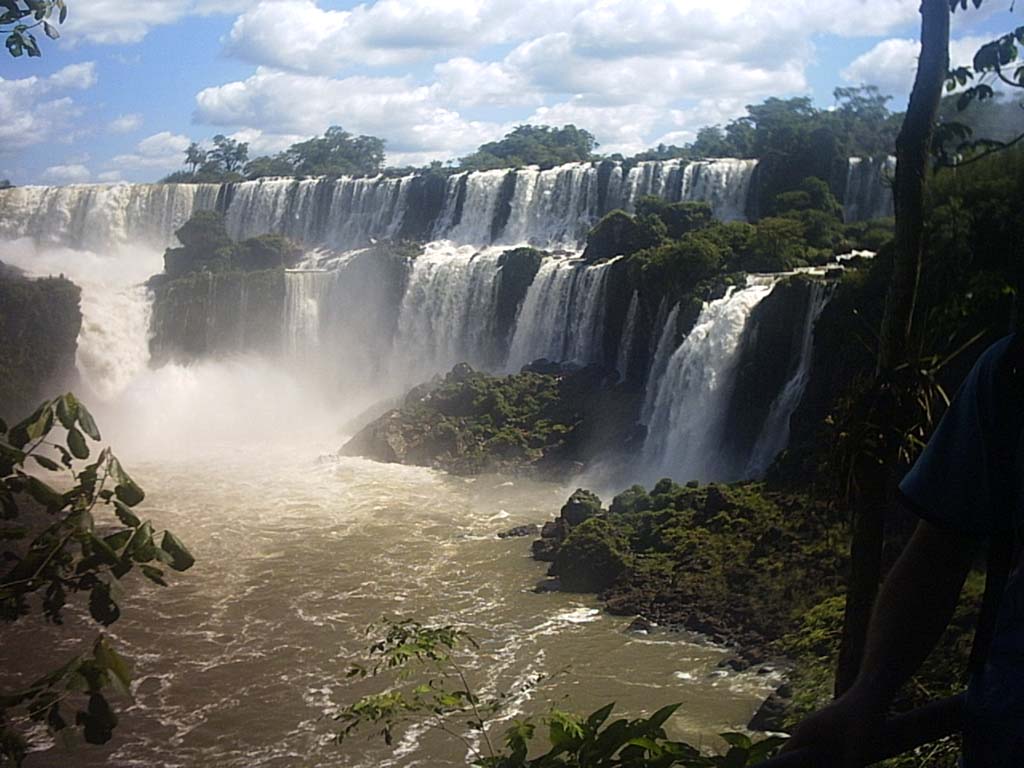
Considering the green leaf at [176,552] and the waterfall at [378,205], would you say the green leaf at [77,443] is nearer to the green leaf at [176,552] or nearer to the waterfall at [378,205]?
the green leaf at [176,552]

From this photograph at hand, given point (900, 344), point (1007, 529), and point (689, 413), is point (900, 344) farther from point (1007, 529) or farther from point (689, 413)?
point (689, 413)

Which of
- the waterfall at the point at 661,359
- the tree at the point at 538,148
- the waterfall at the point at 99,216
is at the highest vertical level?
the tree at the point at 538,148

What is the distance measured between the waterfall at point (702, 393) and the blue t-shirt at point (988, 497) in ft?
53.6

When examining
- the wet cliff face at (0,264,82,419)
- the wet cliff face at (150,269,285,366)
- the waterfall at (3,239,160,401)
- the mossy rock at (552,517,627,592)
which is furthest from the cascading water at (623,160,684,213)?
the mossy rock at (552,517,627,592)

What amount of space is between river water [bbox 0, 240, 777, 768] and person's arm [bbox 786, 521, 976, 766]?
6.61m

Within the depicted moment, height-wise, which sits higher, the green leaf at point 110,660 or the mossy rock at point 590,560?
the green leaf at point 110,660

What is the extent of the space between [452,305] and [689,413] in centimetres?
1031

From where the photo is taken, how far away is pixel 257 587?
44.8ft

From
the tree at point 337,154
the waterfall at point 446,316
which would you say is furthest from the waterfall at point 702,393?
the tree at point 337,154

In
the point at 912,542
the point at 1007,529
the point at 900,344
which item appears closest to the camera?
the point at 1007,529

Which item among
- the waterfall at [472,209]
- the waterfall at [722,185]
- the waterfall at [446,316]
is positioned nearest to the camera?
the waterfall at [446,316]

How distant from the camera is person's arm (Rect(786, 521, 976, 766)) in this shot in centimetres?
120

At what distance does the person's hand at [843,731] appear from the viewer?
3.86ft

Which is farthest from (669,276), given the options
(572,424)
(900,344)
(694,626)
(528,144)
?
(528,144)
